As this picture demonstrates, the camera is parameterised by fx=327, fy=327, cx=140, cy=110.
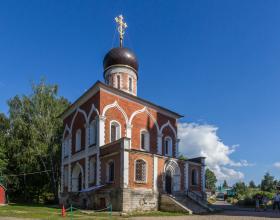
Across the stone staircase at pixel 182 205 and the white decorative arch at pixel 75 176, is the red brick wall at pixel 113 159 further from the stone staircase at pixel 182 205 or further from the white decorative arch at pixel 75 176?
the white decorative arch at pixel 75 176

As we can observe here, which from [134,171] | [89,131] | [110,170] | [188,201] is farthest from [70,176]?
[188,201]

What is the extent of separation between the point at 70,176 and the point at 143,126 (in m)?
8.27

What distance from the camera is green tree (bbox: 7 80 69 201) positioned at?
37812mm

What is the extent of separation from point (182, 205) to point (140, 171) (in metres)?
3.70

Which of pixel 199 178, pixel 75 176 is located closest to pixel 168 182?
pixel 199 178

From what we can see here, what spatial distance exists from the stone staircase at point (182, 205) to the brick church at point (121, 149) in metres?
0.68

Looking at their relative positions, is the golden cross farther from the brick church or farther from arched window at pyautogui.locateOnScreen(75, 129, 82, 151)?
arched window at pyautogui.locateOnScreen(75, 129, 82, 151)

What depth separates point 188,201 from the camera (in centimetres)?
2398

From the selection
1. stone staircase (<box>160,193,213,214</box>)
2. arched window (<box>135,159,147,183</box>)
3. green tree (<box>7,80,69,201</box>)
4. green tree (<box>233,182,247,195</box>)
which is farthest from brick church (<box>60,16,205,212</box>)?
green tree (<box>233,182,247,195</box>)

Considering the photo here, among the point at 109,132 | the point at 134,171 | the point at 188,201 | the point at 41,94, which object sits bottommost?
the point at 188,201

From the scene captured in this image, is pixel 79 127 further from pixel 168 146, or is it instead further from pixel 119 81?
pixel 168 146

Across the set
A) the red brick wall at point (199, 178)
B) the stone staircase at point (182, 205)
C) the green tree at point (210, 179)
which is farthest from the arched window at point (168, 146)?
the green tree at point (210, 179)

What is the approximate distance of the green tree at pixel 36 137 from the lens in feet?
124

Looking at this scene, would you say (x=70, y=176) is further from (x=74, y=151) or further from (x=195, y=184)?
(x=195, y=184)
